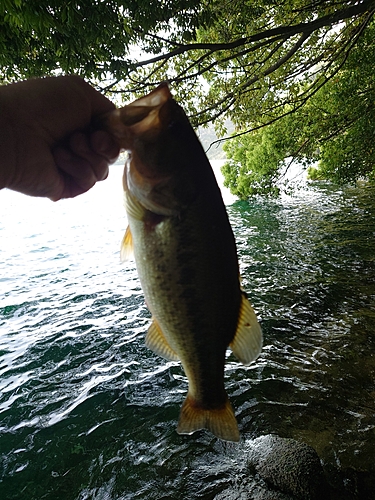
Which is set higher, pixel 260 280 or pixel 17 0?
pixel 17 0

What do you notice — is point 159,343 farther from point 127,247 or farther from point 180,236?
point 180,236

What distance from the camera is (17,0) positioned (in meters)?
5.23

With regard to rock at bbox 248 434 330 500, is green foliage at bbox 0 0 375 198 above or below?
above

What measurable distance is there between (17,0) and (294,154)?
16.1 m

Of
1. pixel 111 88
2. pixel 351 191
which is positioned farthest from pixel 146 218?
pixel 351 191

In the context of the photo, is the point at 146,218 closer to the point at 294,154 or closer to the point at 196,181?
the point at 196,181

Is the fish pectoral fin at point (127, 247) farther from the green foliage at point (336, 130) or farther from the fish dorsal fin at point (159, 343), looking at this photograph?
the green foliage at point (336, 130)

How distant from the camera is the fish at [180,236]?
2.08 meters

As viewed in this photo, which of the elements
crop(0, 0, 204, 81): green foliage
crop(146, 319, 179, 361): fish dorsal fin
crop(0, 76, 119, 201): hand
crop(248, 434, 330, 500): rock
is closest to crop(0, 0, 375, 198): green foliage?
crop(0, 0, 204, 81): green foliage

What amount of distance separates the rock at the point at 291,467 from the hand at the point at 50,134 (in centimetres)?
470

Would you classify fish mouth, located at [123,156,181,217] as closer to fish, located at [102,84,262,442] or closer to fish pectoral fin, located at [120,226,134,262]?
fish, located at [102,84,262,442]

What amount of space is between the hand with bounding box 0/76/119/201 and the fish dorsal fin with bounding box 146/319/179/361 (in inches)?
47.5

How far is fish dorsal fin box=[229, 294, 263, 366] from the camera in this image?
2.40 metres

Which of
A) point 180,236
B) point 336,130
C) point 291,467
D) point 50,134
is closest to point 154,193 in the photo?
point 180,236
